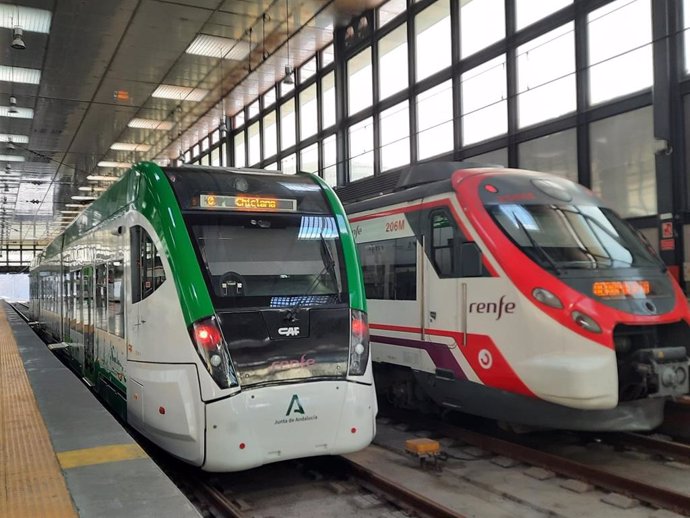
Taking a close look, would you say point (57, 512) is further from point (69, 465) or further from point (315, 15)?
point (315, 15)

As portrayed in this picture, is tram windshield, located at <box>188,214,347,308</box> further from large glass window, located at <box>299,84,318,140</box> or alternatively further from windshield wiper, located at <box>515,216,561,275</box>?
large glass window, located at <box>299,84,318,140</box>

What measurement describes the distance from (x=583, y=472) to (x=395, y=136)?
9.66 meters

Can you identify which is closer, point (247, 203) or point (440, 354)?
point (247, 203)

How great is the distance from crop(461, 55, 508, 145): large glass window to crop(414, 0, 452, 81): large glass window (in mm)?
882

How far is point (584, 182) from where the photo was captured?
966 centimetres

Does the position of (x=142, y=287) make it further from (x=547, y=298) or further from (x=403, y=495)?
(x=547, y=298)

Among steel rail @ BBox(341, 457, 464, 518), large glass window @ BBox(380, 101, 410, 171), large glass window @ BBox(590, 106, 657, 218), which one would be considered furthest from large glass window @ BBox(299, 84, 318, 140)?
steel rail @ BBox(341, 457, 464, 518)

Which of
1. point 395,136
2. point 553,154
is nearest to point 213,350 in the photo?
point 553,154

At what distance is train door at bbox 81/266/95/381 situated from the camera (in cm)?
765

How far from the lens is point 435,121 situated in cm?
1258

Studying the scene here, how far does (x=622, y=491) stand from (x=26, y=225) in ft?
148

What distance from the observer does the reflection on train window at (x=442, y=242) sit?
6.33 m

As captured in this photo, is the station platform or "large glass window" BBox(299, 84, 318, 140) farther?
"large glass window" BBox(299, 84, 318, 140)

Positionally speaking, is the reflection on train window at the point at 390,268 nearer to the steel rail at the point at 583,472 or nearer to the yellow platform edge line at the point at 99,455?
the steel rail at the point at 583,472
